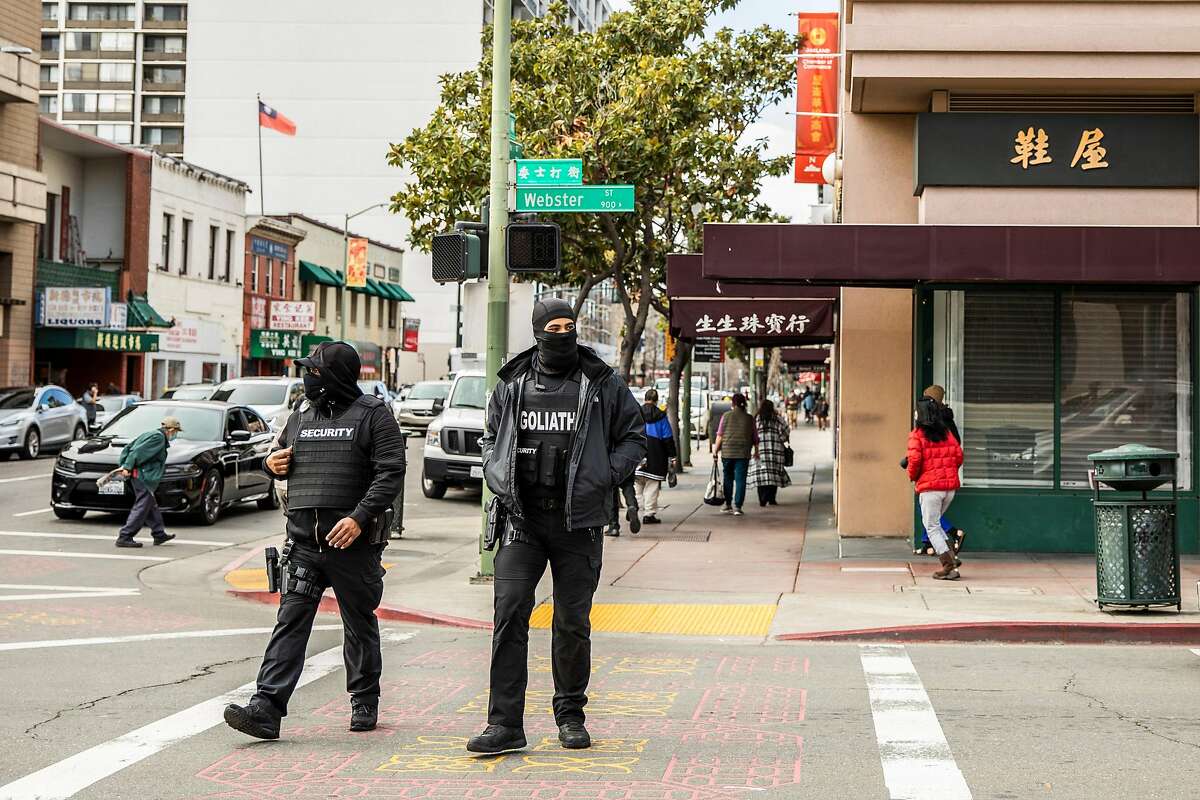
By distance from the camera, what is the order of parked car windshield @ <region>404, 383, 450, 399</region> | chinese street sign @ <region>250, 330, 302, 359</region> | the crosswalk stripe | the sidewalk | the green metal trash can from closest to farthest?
the crosswalk stripe, the sidewalk, the green metal trash can, parked car windshield @ <region>404, 383, 450, 399</region>, chinese street sign @ <region>250, 330, 302, 359</region>

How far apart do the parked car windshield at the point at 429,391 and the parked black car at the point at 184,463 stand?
21.5m

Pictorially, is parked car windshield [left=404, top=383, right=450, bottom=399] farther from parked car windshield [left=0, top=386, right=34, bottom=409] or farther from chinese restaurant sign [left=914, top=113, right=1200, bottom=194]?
chinese restaurant sign [left=914, top=113, right=1200, bottom=194]

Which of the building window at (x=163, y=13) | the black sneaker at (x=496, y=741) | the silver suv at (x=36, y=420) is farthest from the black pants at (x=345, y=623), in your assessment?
the building window at (x=163, y=13)

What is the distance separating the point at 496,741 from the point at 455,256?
693 cm

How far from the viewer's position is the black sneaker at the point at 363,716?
23.2ft

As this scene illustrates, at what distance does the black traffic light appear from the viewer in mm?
12414

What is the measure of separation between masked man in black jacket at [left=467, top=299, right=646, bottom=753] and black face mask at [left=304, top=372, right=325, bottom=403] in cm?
89

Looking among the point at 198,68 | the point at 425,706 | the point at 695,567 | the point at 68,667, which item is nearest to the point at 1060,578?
the point at 695,567

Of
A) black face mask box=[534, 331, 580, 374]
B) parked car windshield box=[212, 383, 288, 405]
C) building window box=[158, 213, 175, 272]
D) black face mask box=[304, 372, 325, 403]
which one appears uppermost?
building window box=[158, 213, 175, 272]

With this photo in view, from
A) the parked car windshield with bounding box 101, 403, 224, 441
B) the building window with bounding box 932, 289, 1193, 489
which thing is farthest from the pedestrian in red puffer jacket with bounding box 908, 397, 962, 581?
the parked car windshield with bounding box 101, 403, 224, 441

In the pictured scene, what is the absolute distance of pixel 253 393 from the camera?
29.4 m

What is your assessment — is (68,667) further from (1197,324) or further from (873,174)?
(1197,324)

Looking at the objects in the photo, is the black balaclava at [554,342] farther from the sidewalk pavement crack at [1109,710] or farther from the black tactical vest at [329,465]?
the sidewalk pavement crack at [1109,710]

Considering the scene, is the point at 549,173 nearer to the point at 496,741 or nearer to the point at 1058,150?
the point at 1058,150
